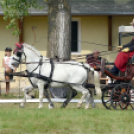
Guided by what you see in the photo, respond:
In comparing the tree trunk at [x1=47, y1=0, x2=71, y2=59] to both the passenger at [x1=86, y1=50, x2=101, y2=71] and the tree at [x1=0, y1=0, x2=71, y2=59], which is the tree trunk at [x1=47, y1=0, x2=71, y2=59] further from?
the passenger at [x1=86, y1=50, x2=101, y2=71]

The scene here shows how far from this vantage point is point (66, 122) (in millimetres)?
8852

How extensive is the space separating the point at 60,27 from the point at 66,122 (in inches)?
250

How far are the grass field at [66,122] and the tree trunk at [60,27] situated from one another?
5004 mm

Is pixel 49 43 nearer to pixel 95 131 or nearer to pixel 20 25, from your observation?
pixel 20 25

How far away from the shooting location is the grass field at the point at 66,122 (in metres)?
8.38

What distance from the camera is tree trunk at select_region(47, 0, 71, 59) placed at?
14719mm

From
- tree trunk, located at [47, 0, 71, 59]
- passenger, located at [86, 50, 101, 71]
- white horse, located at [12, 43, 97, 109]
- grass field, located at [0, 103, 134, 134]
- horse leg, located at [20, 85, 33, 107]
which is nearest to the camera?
grass field, located at [0, 103, 134, 134]

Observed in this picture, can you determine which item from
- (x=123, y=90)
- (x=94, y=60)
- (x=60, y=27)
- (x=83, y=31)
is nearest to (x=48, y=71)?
(x=94, y=60)

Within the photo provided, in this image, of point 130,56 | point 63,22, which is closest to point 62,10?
point 63,22

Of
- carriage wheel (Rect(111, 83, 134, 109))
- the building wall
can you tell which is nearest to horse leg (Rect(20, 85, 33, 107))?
carriage wheel (Rect(111, 83, 134, 109))

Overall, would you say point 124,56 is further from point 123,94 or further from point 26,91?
point 26,91

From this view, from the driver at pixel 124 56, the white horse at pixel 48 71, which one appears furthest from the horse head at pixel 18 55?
the driver at pixel 124 56

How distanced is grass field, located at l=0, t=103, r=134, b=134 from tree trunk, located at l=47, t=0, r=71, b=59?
5.00m

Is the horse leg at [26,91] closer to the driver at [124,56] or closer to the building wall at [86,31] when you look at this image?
the driver at [124,56]
